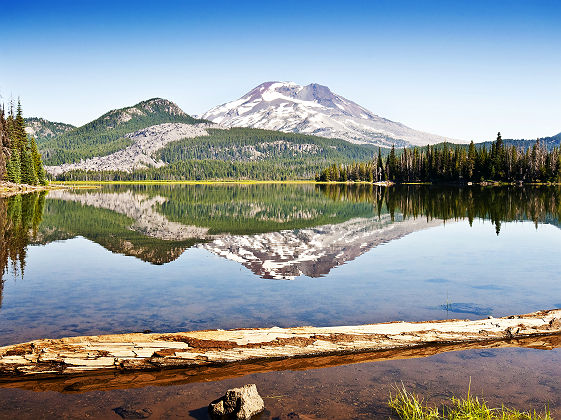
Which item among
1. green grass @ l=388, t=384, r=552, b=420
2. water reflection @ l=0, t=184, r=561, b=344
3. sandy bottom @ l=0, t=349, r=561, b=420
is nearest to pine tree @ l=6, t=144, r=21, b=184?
water reflection @ l=0, t=184, r=561, b=344

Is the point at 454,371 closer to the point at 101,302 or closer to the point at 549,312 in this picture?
the point at 549,312

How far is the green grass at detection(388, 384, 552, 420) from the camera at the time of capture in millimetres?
9547

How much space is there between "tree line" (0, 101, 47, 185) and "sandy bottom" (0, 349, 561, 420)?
120m

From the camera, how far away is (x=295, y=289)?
70.1 ft

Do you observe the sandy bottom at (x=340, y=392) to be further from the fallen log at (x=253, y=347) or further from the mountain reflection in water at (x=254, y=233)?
the mountain reflection in water at (x=254, y=233)

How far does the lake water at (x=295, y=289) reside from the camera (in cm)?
1118

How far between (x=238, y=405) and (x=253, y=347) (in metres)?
2.76

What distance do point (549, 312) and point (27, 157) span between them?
138 m

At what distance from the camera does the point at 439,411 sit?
10.2 m

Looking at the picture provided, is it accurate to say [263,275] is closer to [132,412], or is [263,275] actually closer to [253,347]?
[253,347]

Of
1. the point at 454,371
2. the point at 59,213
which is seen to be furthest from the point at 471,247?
the point at 59,213

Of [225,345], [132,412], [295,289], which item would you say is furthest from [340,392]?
[295,289]

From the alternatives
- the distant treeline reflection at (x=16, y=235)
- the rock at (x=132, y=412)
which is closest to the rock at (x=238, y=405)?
the rock at (x=132, y=412)

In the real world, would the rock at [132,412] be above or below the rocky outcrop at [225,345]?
below
